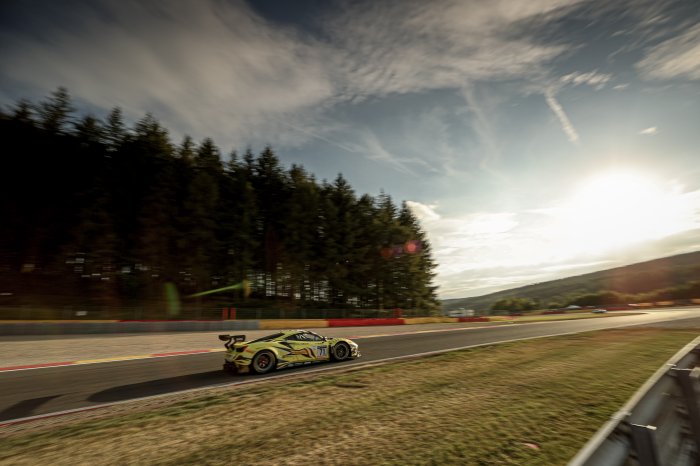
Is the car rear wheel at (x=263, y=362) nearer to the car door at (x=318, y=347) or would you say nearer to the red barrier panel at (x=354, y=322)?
the car door at (x=318, y=347)

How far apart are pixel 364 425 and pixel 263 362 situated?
5.05 metres

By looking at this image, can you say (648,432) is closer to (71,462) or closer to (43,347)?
(71,462)

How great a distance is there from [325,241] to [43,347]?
2931 centimetres

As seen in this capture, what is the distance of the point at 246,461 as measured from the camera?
3.75m

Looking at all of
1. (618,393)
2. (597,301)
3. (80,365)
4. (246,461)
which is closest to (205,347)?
(80,365)

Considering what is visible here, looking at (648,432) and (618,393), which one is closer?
(648,432)

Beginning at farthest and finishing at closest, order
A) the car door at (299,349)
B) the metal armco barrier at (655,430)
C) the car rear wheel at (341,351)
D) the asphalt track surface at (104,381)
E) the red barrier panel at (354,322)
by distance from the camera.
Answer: the red barrier panel at (354,322), the car rear wheel at (341,351), the car door at (299,349), the asphalt track surface at (104,381), the metal armco barrier at (655,430)

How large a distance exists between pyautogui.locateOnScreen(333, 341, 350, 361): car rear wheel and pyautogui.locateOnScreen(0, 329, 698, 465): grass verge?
2496mm

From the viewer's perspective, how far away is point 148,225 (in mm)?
31672

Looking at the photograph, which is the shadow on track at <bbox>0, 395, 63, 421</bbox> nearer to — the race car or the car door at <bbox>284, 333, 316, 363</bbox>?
the race car

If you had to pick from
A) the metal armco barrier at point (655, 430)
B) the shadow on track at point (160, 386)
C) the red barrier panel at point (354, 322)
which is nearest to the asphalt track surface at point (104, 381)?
the shadow on track at point (160, 386)

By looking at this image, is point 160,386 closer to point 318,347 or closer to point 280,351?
point 280,351

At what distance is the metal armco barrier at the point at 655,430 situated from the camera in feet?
8.12

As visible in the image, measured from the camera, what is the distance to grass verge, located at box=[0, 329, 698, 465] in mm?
3918
